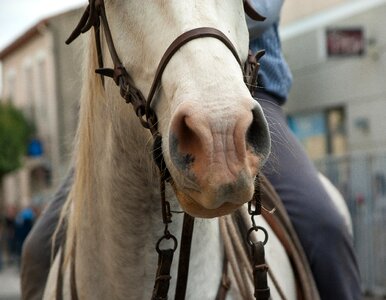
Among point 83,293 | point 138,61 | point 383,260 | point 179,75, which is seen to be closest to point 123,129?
point 138,61

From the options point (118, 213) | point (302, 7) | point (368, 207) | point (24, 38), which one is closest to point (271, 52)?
point (118, 213)

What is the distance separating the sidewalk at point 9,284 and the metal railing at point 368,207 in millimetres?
6630

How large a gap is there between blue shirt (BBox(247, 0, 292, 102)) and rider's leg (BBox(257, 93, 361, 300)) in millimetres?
92

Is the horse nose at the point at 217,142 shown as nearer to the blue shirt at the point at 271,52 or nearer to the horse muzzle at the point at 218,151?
the horse muzzle at the point at 218,151

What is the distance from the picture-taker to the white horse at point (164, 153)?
2.15 meters

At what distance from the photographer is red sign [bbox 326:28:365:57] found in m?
15.8

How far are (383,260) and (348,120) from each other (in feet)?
25.9

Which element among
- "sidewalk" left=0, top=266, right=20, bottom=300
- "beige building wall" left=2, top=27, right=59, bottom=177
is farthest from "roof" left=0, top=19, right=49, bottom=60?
"sidewalk" left=0, top=266, right=20, bottom=300

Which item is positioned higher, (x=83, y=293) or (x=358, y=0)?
(x=358, y=0)

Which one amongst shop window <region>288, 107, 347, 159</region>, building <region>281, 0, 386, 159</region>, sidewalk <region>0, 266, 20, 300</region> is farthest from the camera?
shop window <region>288, 107, 347, 159</region>

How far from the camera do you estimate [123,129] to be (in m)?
2.68

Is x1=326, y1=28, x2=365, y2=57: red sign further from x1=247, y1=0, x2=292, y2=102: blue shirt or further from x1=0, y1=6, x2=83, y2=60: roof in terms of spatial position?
x1=0, y1=6, x2=83, y2=60: roof

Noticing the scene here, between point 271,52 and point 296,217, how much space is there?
69cm

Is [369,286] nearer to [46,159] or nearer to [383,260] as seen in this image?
[383,260]
